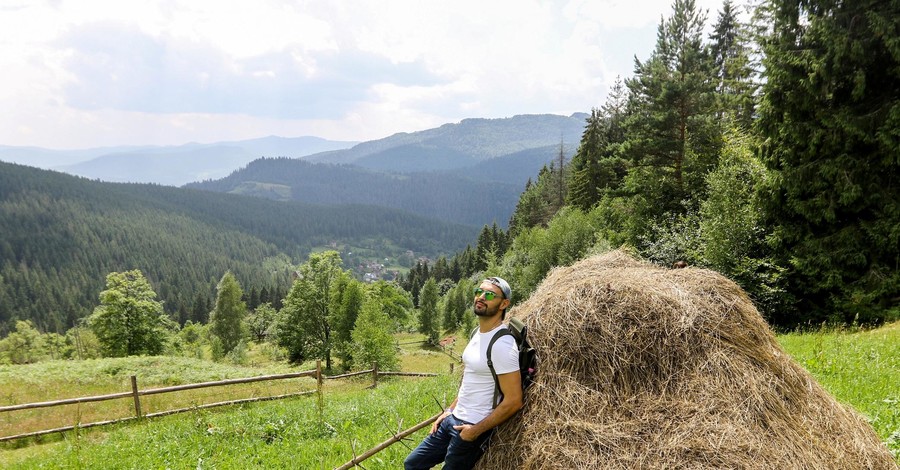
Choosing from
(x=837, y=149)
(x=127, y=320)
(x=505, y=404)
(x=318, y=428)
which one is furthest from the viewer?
(x=127, y=320)

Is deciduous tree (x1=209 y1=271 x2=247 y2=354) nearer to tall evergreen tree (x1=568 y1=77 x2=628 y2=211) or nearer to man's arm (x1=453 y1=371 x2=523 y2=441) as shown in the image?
tall evergreen tree (x1=568 y1=77 x2=628 y2=211)

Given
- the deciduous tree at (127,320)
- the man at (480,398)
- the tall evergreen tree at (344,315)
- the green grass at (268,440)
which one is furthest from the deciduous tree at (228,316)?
the man at (480,398)

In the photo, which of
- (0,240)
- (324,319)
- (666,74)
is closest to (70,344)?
(324,319)

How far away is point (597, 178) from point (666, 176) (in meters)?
19.7

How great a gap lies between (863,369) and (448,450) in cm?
947

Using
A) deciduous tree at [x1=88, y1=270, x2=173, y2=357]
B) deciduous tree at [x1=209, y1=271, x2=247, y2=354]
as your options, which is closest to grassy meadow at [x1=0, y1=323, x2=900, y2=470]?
deciduous tree at [x1=88, y1=270, x2=173, y2=357]

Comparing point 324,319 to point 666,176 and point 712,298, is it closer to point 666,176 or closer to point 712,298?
point 666,176

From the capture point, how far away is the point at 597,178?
154 feet

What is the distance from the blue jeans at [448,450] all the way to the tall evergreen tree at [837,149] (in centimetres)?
1751

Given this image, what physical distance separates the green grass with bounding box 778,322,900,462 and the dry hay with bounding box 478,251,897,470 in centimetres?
217

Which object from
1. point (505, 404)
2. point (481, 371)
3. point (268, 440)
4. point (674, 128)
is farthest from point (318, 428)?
point (674, 128)

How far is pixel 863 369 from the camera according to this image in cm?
871

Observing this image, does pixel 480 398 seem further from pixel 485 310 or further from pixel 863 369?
pixel 863 369

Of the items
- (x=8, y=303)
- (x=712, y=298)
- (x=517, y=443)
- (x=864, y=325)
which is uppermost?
(x=712, y=298)
